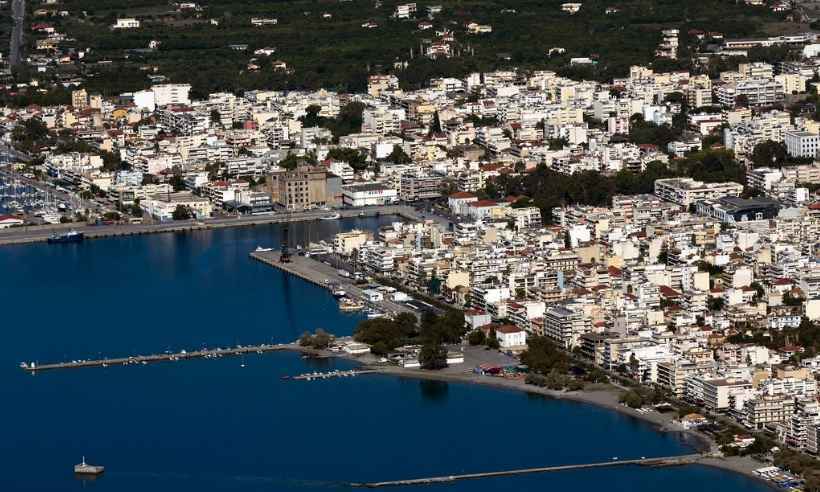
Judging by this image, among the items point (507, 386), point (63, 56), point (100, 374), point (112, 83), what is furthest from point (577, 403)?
point (63, 56)

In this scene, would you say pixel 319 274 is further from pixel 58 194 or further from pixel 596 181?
pixel 58 194

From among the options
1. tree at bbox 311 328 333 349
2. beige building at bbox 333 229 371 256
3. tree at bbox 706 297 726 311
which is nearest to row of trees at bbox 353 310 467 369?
tree at bbox 311 328 333 349

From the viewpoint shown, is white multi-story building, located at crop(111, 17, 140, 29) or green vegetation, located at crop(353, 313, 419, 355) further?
white multi-story building, located at crop(111, 17, 140, 29)

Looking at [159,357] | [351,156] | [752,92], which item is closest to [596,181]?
[351,156]

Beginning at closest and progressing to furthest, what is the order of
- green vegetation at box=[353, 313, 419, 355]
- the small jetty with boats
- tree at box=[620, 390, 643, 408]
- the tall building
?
1. tree at box=[620, 390, 643, 408]
2. green vegetation at box=[353, 313, 419, 355]
3. the small jetty with boats
4. the tall building

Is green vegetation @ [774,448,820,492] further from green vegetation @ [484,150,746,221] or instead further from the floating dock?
green vegetation @ [484,150,746,221]

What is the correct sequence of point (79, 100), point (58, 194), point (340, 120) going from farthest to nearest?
point (79, 100) → point (340, 120) → point (58, 194)
